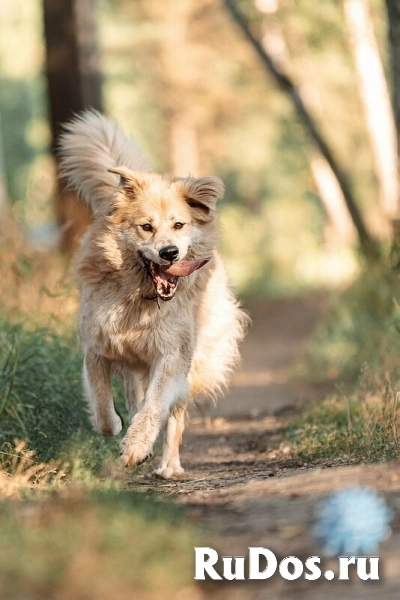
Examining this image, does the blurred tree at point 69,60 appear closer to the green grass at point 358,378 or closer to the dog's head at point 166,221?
the green grass at point 358,378

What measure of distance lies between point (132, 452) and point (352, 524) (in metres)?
1.83

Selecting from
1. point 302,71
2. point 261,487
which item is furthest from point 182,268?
point 302,71

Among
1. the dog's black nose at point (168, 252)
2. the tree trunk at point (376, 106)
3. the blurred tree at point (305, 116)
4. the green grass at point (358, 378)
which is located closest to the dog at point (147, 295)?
the dog's black nose at point (168, 252)

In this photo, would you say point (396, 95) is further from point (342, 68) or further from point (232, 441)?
point (342, 68)

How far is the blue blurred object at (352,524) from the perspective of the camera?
4.33 meters

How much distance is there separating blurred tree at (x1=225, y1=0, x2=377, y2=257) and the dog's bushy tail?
22.1 feet

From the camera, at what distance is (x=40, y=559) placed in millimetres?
3785

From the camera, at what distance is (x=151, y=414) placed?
627 cm

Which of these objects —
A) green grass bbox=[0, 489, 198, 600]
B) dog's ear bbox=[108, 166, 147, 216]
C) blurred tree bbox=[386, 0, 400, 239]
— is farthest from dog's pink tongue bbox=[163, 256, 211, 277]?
blurred tree bbox=[386, 0, 400, 239]

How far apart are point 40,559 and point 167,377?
2.79 metres

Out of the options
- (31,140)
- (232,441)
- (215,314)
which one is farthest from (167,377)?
(31,140)

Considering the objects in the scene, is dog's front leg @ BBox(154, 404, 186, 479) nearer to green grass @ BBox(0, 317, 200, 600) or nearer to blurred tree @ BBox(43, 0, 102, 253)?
green grass @ BBox(0, 317, 200, 600)

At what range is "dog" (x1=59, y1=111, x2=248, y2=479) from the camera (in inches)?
251

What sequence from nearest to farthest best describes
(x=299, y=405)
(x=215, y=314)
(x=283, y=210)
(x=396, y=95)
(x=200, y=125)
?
1. (x=215, y=314)
2. (x=299, y=405)
3. (x=396, y=95)
4. (x=200, y=125)
5. (x=283, y=210)
